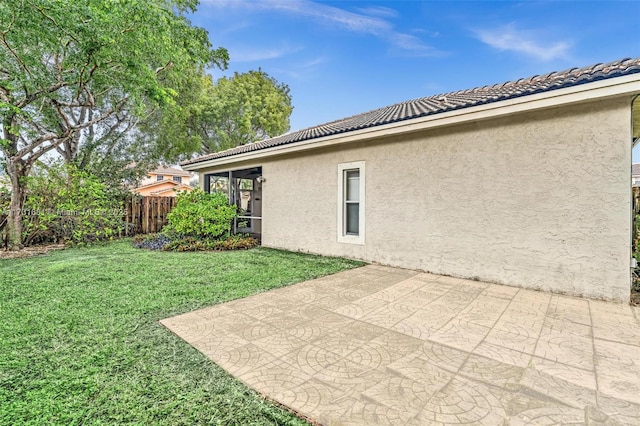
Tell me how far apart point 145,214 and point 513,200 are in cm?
1359

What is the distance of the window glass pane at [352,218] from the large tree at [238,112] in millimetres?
17144

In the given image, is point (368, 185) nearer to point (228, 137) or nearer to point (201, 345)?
point (201, 345)

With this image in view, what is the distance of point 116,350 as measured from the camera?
9.30ft

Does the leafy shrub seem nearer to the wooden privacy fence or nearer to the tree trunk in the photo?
the tree trunk

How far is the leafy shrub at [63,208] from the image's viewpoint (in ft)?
31.4

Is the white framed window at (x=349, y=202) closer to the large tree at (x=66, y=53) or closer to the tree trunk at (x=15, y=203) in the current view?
the large tree at (x=66, y=53)

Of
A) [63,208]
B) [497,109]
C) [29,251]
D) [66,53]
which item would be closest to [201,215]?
[63,208]

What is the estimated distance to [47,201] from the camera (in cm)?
982

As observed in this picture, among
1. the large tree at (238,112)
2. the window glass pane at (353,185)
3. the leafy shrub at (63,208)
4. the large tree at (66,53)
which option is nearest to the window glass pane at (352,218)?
the window glass pane at (353,185)

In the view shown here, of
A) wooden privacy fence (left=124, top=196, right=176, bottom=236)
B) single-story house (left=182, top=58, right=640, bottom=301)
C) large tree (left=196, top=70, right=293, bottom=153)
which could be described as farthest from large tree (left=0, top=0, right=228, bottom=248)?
large tree (left=196, top=70, right=293, bottom=153)

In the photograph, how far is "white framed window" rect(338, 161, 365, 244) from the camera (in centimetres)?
748

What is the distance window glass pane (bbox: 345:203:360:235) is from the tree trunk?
988 cm

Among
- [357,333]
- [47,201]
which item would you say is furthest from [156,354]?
[47,201]

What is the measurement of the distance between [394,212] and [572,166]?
10.3 feet
